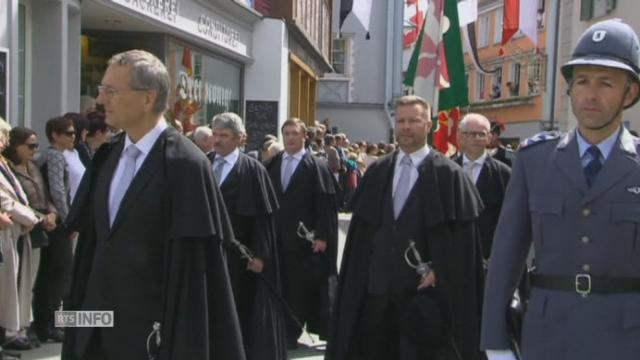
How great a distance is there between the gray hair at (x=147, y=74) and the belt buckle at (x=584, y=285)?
1787 millimetres

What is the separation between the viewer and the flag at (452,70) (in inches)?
460

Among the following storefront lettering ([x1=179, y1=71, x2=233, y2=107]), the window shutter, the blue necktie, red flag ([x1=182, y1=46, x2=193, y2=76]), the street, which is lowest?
the street

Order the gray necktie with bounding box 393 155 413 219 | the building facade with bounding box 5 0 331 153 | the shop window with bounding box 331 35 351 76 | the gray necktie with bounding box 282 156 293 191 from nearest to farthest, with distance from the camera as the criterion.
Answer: the gray necktie with bounding box 393 155 413 219
the gray necktie with bounding box 282 156 293 191
the building facade with bounding box 5 0 331 153
the shop window with bounding box 331 35 351 76

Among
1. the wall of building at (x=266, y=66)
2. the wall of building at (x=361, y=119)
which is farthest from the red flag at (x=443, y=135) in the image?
the wall of building at (x=361, y=119)

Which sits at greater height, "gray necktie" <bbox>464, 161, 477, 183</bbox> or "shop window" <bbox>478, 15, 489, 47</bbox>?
"shop window" <bbox>478, 15, 489, 47</bbox>

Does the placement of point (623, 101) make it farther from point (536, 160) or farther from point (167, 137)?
point (167, 137)

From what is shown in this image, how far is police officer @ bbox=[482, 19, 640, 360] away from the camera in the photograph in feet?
11.3

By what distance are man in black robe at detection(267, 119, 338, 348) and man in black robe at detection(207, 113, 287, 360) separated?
148 centimetres

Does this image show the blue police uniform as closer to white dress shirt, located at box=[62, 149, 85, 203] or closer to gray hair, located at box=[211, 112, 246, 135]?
gray hair, located at box=[211, 112, 246, 135]

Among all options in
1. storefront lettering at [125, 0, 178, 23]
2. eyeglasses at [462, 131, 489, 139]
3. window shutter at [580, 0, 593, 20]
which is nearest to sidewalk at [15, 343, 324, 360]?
eyeglasses at [462, 131, 489, 139]

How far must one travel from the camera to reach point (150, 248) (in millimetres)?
3924

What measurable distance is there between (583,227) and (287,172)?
5.87 meters

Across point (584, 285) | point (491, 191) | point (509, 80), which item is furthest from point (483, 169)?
point (509, 80)

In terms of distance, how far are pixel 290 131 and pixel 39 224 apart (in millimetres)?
2508
